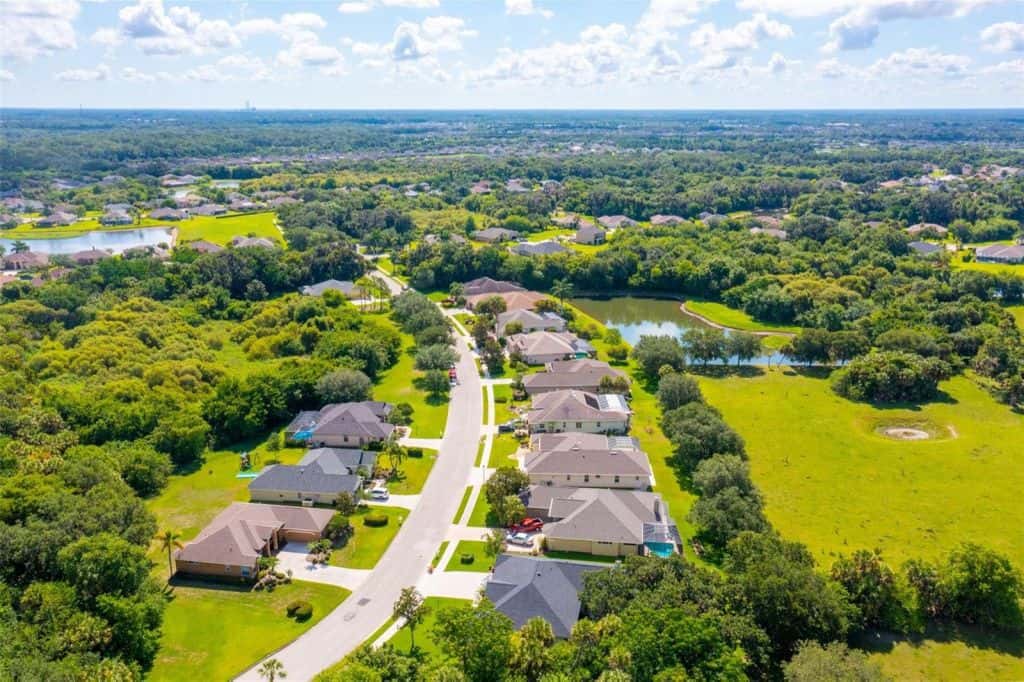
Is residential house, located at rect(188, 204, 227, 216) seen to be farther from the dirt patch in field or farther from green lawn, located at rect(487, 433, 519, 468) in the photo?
the dirt patch in field

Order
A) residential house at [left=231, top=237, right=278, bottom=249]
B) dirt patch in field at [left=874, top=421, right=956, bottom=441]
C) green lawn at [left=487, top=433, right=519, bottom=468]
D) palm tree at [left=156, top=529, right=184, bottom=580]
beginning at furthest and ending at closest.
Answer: residential house at [left=231, top=237, right=278, bottom=249]
dirt patch in field at [left=874, top=421, right=956, bottom=441]
green lawn at [left=487, top=433, right=519, bottom=468]
palm tree at [left=156, top=529, right=184, bottom=580]

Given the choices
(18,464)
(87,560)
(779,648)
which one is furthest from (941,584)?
(18,464)

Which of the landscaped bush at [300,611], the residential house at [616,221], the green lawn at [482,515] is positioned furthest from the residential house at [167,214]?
the landscaped bush at [300,611]

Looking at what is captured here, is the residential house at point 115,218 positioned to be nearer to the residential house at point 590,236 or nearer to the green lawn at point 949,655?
the residential house at point 590,236

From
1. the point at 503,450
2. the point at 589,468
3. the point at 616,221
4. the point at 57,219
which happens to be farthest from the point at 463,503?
the point at 57,219

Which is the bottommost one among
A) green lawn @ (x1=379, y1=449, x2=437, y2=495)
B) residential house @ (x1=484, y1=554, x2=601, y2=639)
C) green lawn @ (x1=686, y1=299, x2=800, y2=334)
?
green lawn @ (x1=379, y1=449, x2=437, y2=495)

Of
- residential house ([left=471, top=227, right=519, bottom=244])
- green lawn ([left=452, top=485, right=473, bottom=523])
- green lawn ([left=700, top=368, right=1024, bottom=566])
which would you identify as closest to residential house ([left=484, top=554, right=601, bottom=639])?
green lawn ([left=452, top=485, right=473, bottom=523])

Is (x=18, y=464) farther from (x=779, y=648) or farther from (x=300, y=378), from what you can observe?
(x=779, y=648)
